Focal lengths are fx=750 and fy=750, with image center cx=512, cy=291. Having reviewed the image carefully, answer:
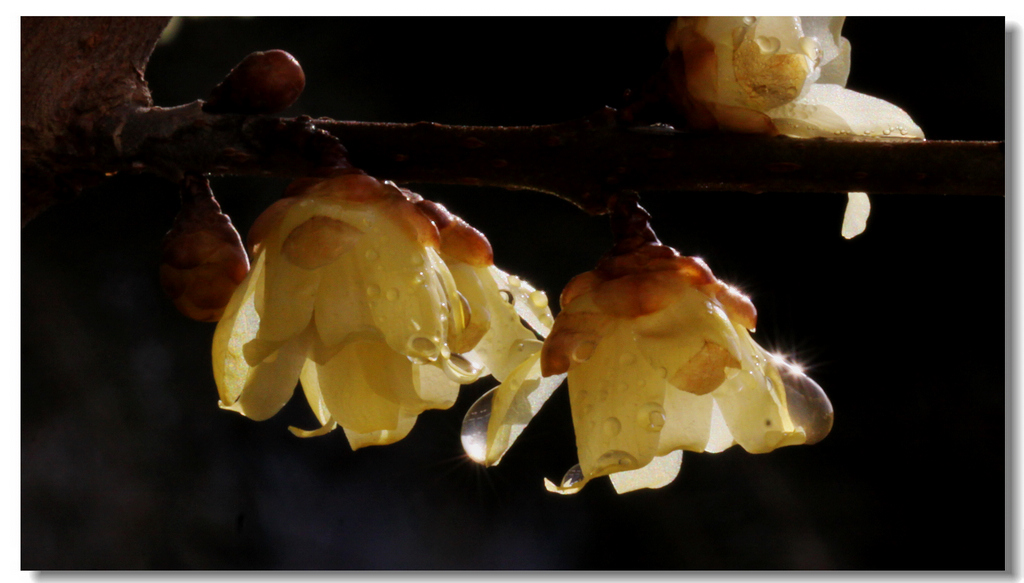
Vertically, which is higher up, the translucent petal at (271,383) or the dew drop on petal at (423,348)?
the dew drop on petal at (423,348)

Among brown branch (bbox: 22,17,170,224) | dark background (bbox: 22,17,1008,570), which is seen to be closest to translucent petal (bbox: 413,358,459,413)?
brown branch (bbox: 22,17,170,224)

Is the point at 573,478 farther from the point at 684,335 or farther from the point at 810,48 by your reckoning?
the point at 810,48

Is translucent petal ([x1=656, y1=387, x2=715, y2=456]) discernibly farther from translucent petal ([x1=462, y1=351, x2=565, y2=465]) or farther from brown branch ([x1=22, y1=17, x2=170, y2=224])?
brown branch ([x1=22, y1=17, x2=170, y2=224])

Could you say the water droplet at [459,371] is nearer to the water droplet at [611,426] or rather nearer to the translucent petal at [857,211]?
the water droplet at [611,426]

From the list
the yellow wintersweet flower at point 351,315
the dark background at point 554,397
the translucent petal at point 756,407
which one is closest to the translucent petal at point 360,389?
the yellow wintersweet flower at point 351,315

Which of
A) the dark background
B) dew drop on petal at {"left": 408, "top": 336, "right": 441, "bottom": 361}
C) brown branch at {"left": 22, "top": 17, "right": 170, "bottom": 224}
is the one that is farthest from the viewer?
the dark background

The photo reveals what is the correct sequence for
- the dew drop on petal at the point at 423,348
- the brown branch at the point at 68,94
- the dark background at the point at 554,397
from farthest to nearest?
the dark background at the point at 554,397, the brown branch at the point at 68,94, the dew drop on petal at the point at 423,348
